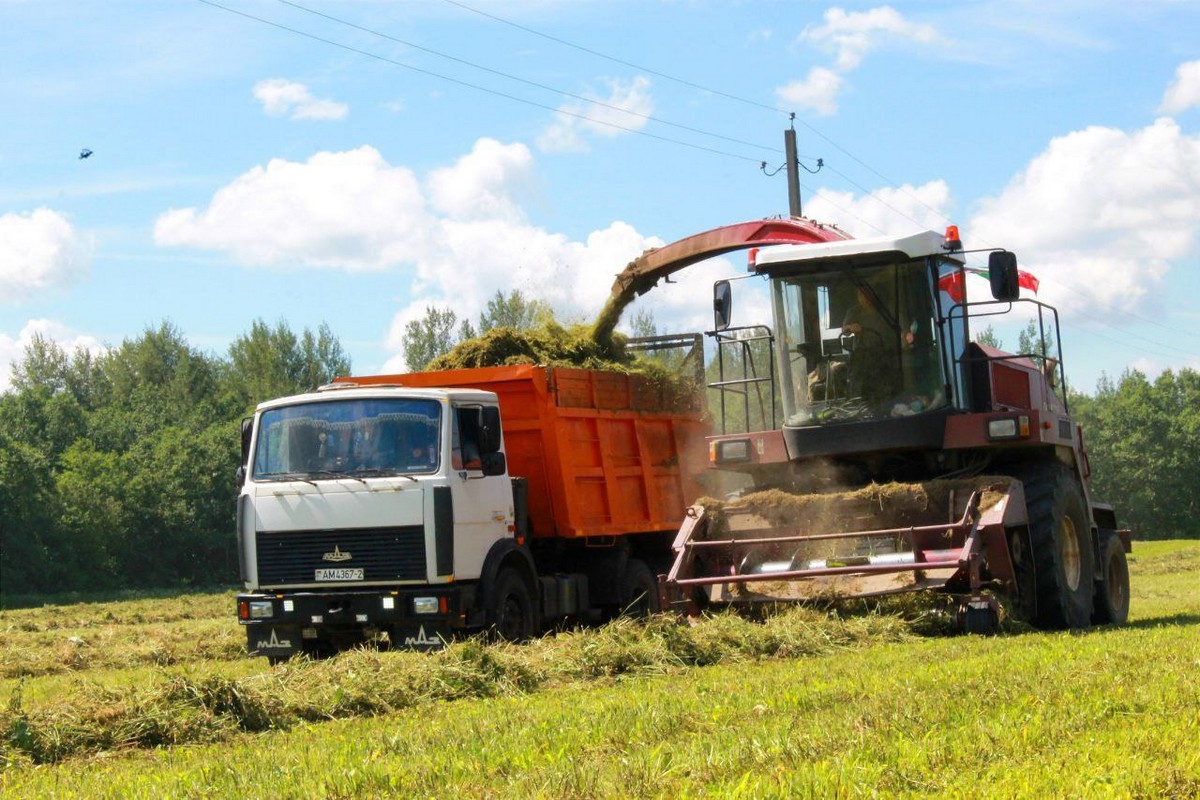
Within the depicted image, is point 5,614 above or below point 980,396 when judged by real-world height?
below

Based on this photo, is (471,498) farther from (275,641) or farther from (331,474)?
(275,641)

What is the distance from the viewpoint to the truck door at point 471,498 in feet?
42.1

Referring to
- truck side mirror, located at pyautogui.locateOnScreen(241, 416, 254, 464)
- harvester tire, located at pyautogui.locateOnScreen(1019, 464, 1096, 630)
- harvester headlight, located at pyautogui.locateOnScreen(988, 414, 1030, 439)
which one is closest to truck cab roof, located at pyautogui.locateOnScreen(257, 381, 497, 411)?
truck side mirror, located at pyautogui.locateOnScreen(241, 416, 254, 464)

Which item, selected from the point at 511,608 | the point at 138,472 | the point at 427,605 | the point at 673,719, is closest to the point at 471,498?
the point at 427,605

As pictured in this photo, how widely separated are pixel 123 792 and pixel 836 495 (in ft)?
26.0

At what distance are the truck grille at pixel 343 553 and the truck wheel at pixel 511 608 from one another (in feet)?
3.13

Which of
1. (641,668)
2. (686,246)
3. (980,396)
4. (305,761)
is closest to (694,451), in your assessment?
(686,246)

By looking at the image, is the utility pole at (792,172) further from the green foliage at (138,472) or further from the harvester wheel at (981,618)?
the green foliage at (138,472)

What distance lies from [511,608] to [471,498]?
135 cm

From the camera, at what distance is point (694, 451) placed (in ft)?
57.1

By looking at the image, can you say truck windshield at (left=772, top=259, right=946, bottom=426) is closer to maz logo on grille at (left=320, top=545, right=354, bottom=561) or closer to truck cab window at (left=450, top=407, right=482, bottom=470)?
truck cab window at (left=450, top=407, right=482, bottom=470)

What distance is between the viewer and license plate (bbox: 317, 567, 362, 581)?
12.7 metres

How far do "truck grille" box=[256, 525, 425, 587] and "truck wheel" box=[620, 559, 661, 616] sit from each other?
3504 mm

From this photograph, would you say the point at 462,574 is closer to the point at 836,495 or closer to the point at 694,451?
the point at 836,495
